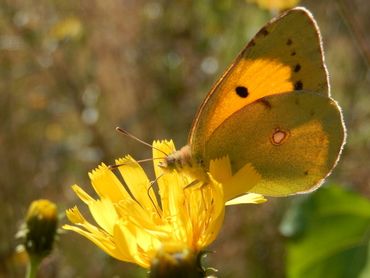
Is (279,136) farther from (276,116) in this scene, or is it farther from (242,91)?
(242,91)

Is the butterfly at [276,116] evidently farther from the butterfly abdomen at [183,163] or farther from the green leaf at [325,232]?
the green leaf at [325,232]

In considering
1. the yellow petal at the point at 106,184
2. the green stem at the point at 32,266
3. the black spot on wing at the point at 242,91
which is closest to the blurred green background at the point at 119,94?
the green stem at the point at 32,266

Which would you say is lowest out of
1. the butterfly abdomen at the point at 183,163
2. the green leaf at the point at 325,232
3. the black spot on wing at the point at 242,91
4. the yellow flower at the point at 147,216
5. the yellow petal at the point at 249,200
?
the green leaf at the point at 325,232

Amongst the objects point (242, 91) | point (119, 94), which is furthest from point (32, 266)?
point (119, 94)

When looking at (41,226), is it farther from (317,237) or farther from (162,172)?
(317,237)

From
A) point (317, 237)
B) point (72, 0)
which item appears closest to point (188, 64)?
point (72, 0)

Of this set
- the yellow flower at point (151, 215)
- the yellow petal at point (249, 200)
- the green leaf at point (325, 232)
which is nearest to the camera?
the yellow flower at point (151, 215)
